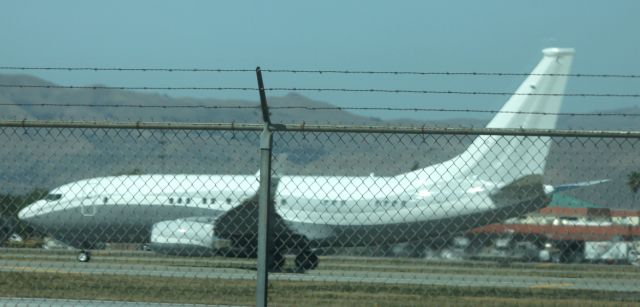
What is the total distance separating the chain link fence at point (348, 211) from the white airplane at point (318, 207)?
110 millimetres

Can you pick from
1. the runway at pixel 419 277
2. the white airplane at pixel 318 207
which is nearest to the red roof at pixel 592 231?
the white airplane at pixel 318 207

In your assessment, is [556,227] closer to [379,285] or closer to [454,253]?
[379,285]

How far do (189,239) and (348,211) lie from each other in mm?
5151

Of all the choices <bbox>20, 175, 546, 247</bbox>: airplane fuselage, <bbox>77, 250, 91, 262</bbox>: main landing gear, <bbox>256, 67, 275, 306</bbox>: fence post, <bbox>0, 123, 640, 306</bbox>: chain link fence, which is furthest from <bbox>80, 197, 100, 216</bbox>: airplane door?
<bbox>256, 67, 275, 306</bbox>: fence post

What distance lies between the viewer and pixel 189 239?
22641 millimetres

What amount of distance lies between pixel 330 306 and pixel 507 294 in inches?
153

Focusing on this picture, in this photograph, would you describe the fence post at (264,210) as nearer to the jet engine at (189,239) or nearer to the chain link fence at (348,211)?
the chain link fence at (348,211)

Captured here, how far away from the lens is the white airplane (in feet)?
54.3

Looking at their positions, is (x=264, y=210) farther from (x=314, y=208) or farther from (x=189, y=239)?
(x=189, y=239)

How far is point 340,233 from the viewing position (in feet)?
78.5

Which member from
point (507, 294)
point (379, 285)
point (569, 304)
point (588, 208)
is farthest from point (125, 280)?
point (588, 208)

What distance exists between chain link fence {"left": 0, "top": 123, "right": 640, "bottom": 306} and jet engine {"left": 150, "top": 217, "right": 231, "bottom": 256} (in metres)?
0.08

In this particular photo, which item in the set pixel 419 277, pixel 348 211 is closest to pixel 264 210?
pixel 348 211

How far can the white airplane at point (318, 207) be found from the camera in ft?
54.3
